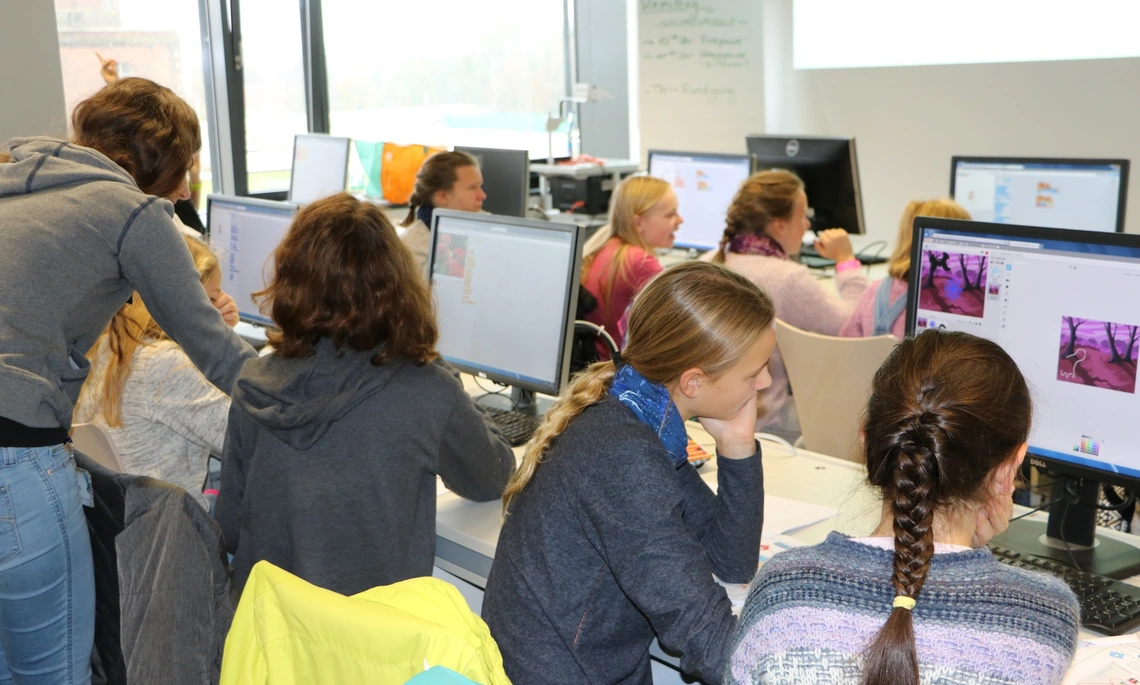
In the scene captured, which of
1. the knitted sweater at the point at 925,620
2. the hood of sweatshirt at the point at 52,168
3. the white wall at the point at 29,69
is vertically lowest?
the knitted sweater at the point at 925,620

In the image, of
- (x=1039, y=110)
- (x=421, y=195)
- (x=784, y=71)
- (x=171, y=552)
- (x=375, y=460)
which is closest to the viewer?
(x=171, y=552)

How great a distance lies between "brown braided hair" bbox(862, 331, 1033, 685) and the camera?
3.27 feet

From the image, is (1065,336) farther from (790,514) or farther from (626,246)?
(626,246)

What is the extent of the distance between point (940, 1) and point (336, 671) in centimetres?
450

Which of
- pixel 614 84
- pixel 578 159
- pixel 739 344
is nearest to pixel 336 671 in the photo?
pixel 739 344

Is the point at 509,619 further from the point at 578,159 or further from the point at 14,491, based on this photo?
the point at 578,159

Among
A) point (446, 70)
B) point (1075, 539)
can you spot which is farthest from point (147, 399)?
point (446, 70)

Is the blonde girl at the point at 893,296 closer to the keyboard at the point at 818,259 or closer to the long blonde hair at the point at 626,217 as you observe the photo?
the long blonde hair at the point at 626,217

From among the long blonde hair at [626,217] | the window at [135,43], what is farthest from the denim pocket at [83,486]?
the window at [135,43]

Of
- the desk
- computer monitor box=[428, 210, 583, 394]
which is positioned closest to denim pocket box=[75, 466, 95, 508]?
the desk

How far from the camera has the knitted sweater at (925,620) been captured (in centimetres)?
93

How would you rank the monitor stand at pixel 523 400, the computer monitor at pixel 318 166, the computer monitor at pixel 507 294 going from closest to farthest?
1. the computer monitor at pixel 507 294
2. the monitor stand at pixel 523 400
3. the computer monitor at pixel 318 166

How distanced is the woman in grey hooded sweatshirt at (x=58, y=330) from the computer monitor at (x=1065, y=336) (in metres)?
1.22

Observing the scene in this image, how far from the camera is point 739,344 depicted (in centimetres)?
139
